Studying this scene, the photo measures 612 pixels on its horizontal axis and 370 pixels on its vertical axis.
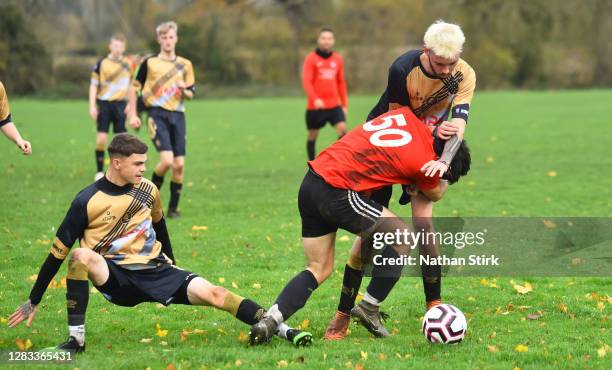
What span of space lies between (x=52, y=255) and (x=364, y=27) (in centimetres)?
4533

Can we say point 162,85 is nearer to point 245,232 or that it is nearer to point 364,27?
point 245,232

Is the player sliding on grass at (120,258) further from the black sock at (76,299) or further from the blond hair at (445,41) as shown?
the blond hair at (445,41)

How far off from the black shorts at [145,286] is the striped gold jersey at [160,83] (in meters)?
5.96

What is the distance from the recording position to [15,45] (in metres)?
42.6

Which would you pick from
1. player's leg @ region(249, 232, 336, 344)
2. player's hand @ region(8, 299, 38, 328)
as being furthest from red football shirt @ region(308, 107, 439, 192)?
player's hand @ region(8, 299, 38, 328)

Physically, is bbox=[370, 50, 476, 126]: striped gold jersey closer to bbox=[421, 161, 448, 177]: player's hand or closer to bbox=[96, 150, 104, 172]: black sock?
bbox=[421, 161, 448, 177]: player's hand

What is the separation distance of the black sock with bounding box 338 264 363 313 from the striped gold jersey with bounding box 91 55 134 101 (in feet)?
32.7

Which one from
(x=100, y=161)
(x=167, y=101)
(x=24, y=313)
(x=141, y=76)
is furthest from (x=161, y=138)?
(x=24, y=313)

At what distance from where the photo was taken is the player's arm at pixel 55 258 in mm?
5684

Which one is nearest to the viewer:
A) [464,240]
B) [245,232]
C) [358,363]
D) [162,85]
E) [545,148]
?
[358,363]

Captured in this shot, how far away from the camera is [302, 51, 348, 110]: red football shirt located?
53.9 ft

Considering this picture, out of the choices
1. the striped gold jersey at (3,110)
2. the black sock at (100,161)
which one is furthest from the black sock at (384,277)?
the black sock at (100,161)

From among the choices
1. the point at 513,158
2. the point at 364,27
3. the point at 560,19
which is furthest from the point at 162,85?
the point at 560,19

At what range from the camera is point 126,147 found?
582 centimetres
